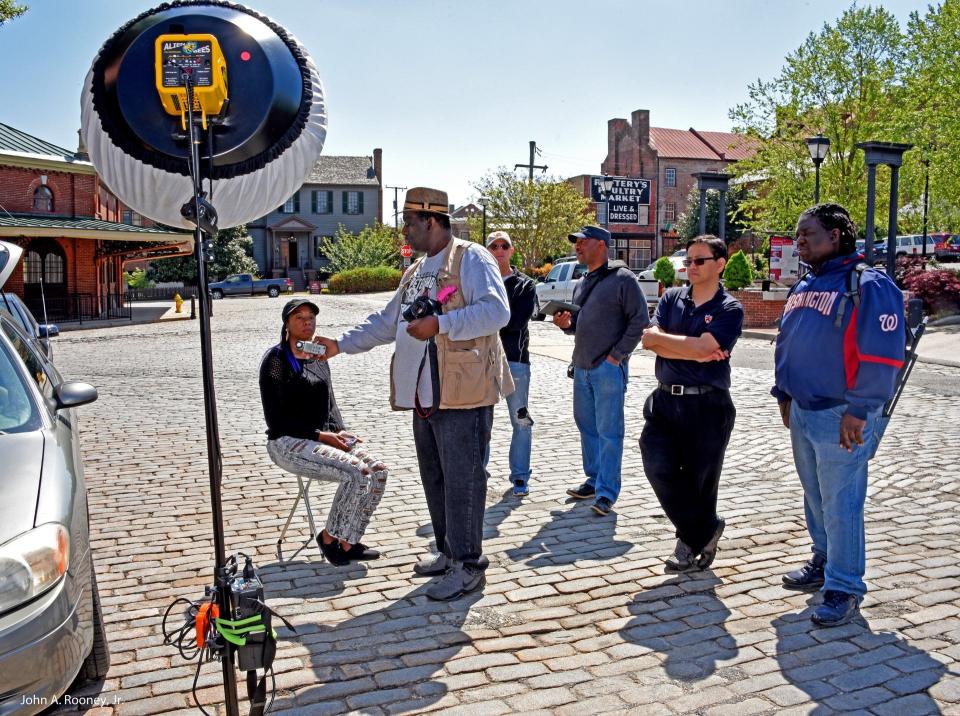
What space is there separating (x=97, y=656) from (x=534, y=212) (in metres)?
50.2

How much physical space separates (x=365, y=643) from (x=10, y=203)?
31684 mm

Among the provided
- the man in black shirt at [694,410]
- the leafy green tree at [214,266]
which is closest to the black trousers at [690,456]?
the man in black shirt at [694,410]

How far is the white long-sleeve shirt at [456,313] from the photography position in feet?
14.2

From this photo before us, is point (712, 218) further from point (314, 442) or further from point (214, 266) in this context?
point (314, 442)

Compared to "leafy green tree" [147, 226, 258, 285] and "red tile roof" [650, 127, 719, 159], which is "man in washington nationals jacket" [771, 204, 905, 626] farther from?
"red tile roof" [650, 127, 719, 159]

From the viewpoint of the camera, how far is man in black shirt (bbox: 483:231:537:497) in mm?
6605

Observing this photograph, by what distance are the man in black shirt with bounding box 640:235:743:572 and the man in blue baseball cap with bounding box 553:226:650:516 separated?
109cm

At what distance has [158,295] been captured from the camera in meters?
52.1

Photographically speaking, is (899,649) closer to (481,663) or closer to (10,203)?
(481,663)

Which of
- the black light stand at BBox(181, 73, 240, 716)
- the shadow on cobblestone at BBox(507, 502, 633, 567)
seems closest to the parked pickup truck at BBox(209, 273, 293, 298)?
the shadow on cobblestone at BBox(507, 502, 633, 567)

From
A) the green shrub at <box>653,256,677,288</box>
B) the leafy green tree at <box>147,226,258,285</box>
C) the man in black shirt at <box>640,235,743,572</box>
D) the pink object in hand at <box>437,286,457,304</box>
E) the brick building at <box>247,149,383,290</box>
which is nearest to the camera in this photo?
the pink object in hand at <box>437,286,457,304</box>

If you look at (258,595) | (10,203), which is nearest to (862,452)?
(258,595)

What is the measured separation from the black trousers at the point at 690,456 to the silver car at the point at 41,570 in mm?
2919

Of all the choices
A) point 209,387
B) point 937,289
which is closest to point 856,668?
point 209,387
